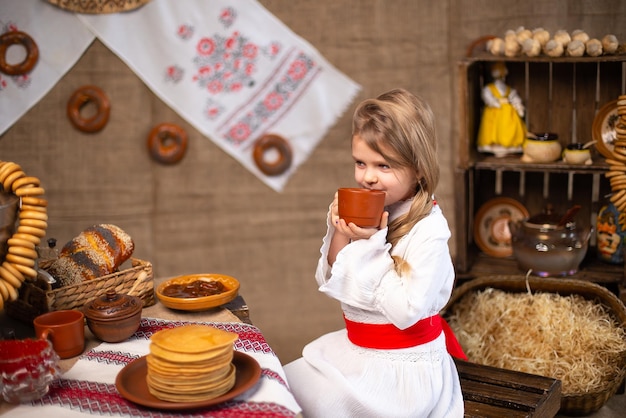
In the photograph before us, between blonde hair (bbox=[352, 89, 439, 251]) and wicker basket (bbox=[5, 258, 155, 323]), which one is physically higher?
blonde hair (bbox=[352, 89, 439, 251])

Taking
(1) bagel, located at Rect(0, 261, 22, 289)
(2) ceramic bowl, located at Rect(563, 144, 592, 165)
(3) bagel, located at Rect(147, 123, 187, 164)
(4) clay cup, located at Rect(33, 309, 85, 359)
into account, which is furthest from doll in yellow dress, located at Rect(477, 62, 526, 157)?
(1) bagel, located at Rect(0, 261, 22, 289)

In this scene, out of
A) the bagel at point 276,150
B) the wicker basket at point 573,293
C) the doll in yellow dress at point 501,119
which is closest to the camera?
the wicker basket at point 573,293

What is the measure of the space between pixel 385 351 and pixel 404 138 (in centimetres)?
64

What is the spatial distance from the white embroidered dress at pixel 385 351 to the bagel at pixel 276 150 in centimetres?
227


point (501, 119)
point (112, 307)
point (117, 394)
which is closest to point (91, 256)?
point (112, 307)

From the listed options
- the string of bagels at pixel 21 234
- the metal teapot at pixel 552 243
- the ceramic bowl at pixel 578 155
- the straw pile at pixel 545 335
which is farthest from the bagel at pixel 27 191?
the ceramic bowl at pixel 578 155

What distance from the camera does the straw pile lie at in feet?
11.5

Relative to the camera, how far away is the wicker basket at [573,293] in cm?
346

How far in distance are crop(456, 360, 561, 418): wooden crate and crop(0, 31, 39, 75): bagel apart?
110 inches

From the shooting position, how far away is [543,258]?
3852 mm

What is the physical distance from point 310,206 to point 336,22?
110 cm

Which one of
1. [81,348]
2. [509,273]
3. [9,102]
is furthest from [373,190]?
[9,102]

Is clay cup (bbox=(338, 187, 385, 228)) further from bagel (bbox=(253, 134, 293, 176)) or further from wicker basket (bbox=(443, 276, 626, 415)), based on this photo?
bagel (bbox=(253, 134, 293, 176))

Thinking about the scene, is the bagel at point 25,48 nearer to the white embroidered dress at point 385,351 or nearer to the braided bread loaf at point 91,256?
the braided bread loaf at point 91,256
